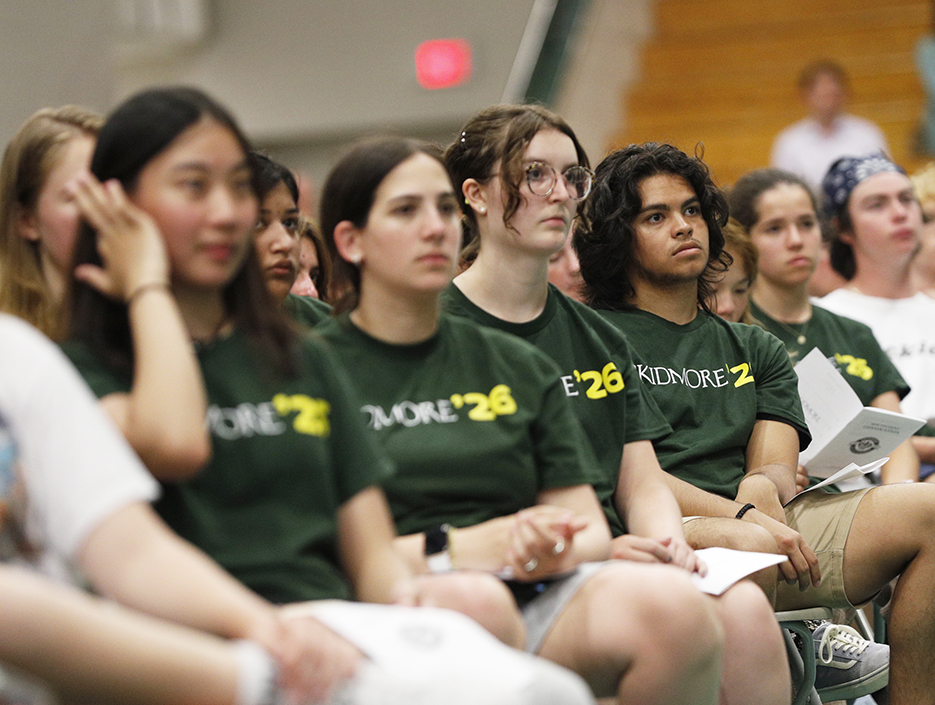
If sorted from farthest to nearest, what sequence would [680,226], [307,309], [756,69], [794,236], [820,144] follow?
[756,69], [820,144], [794,236], [680,226], [307,309]

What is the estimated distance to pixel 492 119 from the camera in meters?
2.51

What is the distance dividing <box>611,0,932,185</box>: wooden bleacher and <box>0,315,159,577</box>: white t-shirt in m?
6.60

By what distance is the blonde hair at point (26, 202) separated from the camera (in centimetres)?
206

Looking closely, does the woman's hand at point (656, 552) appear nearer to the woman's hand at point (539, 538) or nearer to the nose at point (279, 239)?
the woman's hand at point (539, 538)

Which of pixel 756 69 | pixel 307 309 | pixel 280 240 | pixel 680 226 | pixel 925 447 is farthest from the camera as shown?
pixel 756 69

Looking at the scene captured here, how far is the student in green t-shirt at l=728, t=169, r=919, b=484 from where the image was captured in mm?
3512

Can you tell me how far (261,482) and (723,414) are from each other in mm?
1490

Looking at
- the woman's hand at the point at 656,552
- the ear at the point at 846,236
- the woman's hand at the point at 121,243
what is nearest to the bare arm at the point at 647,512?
the woman's hand at the point at 656,552

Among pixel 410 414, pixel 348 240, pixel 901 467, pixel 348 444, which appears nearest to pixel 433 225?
pixel 348 240

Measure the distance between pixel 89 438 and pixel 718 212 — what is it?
1.93 metres

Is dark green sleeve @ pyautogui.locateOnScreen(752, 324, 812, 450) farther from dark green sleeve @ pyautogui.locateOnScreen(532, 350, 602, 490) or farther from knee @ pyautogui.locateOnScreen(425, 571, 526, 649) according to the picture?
knee @ pyautogui.locateOnScreen(425, 571, 526, 649)

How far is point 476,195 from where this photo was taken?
8.21 feet

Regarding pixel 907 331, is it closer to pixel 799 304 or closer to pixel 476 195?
pixel 799 304

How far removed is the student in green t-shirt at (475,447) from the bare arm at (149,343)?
0.42 m
